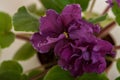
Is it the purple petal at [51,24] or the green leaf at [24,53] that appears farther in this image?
the green leaf at [24,53]

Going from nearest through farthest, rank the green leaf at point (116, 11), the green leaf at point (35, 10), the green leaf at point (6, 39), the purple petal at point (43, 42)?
the purple petal at point (43, 42) → the green leaf at point (116, 11) → the green leaf at point (6, 39) → the green leaf at point (35, 10)

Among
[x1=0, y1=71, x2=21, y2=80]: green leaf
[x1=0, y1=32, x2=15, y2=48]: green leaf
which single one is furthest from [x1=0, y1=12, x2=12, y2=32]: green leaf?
[x1=0, y1=71, x2=21, y2=80]: green leaf

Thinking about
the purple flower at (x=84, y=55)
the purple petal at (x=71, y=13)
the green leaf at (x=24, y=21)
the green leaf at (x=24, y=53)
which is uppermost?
the purple petal at (x=71, y=13)

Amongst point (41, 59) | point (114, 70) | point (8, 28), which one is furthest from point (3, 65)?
point (114, 70)

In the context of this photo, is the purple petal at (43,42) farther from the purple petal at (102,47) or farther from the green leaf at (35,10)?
the green leaf at (35,10)

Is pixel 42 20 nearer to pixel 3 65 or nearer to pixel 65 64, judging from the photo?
pixel 65 64

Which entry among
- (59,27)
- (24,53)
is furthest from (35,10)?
(59,27)

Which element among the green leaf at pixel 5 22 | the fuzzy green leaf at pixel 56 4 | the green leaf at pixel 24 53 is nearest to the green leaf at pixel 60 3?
the fuzzy green leaf at pixel 56 4

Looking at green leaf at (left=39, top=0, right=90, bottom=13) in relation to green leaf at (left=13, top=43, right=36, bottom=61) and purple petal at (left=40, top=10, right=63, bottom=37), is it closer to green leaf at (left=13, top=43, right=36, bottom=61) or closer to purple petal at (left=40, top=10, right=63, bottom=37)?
purple petal at (left=40, top=10, right=63, bottom=37)
